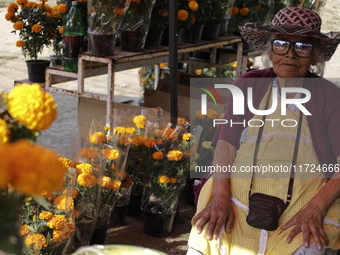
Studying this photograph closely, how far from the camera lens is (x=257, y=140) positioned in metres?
2.14

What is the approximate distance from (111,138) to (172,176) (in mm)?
403

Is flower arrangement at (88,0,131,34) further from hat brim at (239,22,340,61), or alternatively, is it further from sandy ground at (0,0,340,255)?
hat brim at (239,22,340,61)

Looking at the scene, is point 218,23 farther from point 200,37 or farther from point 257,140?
point 257,140

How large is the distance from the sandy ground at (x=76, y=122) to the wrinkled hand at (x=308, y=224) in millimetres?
1065

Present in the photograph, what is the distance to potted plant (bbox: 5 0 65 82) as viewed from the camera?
3486mm

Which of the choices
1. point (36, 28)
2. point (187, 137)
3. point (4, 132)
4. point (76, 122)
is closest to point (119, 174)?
point (187, 137)

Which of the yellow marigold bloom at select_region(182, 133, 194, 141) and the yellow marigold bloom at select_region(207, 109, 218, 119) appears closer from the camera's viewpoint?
the yellow marigold bloom at select_region(182, 133, 194, 141)

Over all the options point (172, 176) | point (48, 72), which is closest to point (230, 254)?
point (172, 176)

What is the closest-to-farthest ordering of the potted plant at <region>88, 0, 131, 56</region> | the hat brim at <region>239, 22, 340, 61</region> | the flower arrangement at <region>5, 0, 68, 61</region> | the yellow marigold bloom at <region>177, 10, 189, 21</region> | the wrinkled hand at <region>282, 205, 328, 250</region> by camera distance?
1. the wrinkled hand at <region>282, 205, 328, 250</region>
2. the hat brim at <region>239, 22, 340, 61</region>
3. the potted plant at <region>88, 0, 131, 56</region>
4. the flower arrangement at <region>5, 0, 68, 61</region>
5. the yellow marigold bloom at <region>177, 10, 189, 21</region>

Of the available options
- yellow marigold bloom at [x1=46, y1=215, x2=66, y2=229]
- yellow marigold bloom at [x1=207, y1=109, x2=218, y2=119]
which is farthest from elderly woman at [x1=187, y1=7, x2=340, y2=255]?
yellow marigold bloom at [x1=207, y1=109, x2=218, y2=119]

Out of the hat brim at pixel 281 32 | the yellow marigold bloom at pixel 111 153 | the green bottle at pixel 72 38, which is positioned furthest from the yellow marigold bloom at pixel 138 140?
the hat brim at pixel 281 32

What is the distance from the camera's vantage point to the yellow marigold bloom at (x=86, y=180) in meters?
2.33

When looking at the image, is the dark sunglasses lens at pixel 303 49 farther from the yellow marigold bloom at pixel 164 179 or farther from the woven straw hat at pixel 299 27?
the yellow marigold bloom at pixel 164 179

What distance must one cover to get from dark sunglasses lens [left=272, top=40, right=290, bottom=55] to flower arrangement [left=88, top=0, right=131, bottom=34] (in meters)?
1.35
